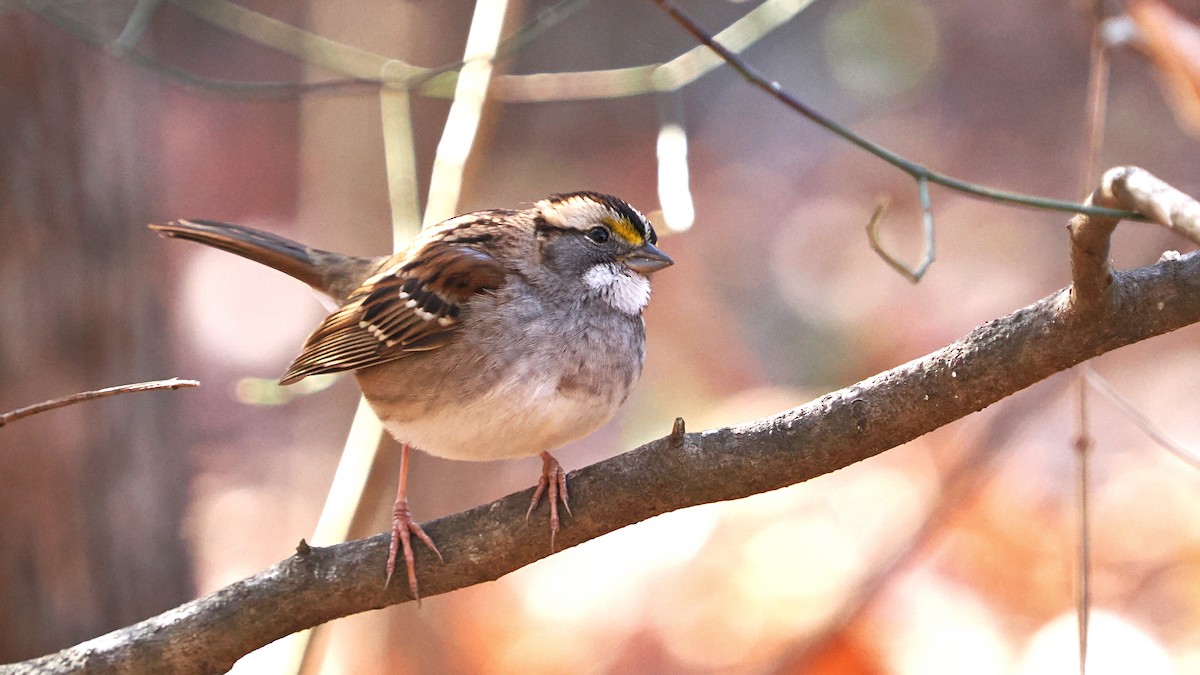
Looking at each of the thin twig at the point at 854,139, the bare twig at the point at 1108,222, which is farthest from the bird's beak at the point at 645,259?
the bare twig at the point at 1108,222

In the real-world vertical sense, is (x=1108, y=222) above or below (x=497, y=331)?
below

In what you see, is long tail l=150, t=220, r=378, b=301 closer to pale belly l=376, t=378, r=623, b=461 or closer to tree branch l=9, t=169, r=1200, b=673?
pale belly l=376, t=378, r=623, b=461

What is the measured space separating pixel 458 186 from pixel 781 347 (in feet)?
9.83

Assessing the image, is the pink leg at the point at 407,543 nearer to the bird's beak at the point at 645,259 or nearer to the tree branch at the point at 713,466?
the tree branch at the point at 713,466

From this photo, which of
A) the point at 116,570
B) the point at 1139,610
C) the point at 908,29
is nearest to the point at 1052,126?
the point at 908,29

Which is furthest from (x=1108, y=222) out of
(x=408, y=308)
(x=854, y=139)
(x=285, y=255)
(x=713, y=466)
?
(x=285, y=255)

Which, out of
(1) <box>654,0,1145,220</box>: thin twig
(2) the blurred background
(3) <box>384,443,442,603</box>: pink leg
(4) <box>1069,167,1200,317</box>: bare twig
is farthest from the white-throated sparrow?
(4) <box>1069,167,1200,317</box>: bare twig

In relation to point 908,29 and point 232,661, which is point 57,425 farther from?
point 908,29

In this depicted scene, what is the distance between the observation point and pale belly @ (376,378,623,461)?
8.27 ft

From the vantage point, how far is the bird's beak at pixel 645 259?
283 cm

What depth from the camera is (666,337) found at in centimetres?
625

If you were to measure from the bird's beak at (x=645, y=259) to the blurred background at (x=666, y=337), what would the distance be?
31.7 inches

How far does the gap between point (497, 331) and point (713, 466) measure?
2.38 feet

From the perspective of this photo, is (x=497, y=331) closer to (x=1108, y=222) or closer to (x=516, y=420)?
(x=516, y=420)
